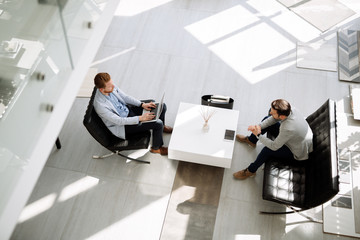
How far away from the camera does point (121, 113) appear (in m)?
4.22

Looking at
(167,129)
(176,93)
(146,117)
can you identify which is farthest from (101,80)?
(176,93)

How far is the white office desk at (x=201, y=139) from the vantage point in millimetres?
4062

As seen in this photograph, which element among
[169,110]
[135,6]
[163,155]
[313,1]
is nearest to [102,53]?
[135,6]

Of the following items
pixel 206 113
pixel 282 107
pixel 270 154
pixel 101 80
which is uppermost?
pixel 101 80

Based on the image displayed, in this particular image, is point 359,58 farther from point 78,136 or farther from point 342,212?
point 78,136

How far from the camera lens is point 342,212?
13.3 ft

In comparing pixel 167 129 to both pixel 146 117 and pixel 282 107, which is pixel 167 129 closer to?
pixel 146 117

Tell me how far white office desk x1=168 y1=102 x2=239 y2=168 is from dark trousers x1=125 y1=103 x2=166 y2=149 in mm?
210

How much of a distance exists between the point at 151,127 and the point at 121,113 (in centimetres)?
40

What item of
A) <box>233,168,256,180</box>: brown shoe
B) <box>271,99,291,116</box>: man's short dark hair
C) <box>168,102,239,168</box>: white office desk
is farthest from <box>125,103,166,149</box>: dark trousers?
<box>271,99,291,116</box>: man's short dark hair

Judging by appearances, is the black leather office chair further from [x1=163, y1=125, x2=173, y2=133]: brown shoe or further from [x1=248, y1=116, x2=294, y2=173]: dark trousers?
[x1=248, y1=116, x2=294, y2=173]: dark trousers

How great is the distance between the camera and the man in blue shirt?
153 inches

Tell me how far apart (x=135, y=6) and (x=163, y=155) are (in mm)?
3032

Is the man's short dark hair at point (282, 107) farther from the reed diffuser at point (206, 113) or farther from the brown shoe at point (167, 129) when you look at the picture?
the brown shoe at point (167, 129)
